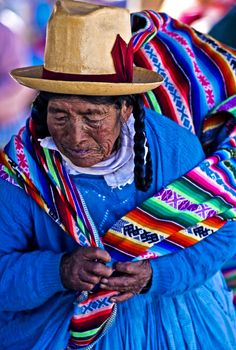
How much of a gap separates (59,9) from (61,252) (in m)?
0.72

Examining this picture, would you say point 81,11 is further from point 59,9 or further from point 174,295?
point 174,295

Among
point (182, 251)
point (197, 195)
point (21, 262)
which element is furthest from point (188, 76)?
point (21, 262)

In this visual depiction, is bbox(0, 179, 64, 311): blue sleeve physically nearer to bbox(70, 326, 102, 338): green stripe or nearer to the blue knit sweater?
the blue knit sweater

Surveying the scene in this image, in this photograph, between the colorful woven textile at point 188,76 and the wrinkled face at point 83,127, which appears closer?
the wrinkled face at point 83,127

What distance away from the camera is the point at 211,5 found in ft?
15.6

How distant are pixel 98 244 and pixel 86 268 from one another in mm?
134

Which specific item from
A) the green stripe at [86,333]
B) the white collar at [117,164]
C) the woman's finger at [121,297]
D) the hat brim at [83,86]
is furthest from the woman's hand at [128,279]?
the hat brim at [83,86]

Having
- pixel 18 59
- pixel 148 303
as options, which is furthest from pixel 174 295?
pixel 18 59

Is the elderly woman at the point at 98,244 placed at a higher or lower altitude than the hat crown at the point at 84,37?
lower

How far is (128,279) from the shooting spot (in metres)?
2.17

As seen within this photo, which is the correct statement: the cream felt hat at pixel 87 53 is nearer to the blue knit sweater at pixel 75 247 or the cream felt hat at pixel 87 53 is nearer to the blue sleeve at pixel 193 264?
the blue knit sweater at pixel 75 247

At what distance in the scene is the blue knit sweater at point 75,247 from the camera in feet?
7.29

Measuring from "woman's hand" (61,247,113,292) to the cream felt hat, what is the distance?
1.45 feet

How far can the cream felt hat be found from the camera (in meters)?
1.95
